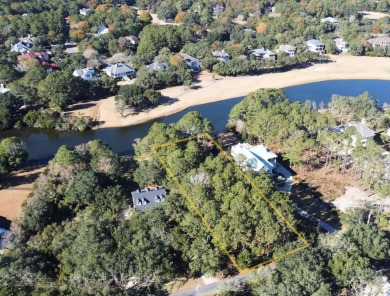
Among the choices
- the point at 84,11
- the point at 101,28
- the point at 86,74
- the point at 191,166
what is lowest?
the point at 191,166

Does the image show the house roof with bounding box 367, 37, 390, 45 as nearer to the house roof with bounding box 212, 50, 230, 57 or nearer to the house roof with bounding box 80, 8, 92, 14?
the house roof with bounding box 212, 50, 230, 57

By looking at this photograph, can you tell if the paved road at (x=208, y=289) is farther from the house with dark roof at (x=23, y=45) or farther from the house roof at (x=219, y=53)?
the house with dark roof at (x=23, y=45)

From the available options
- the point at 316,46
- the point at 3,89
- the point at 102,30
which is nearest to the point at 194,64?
the point at 316,46

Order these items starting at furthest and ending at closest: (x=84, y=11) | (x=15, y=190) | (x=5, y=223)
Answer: (x=84, y=11) < (x=15, y=190) < (x=5, y=223)

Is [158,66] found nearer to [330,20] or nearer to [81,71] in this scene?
[81,71]

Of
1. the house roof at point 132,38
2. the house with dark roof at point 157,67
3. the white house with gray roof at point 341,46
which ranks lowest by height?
the white house with gray roof at point 341,46

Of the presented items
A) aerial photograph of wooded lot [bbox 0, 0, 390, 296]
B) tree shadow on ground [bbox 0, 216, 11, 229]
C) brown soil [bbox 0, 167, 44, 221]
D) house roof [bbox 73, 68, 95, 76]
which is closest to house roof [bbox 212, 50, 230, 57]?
aerial photograph of wooded lot [bbox 0, 0, 390, 296]

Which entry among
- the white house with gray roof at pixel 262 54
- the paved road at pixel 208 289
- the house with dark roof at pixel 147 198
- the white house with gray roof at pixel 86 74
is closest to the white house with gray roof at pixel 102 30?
the white house with gray roof at pixel 86 74
